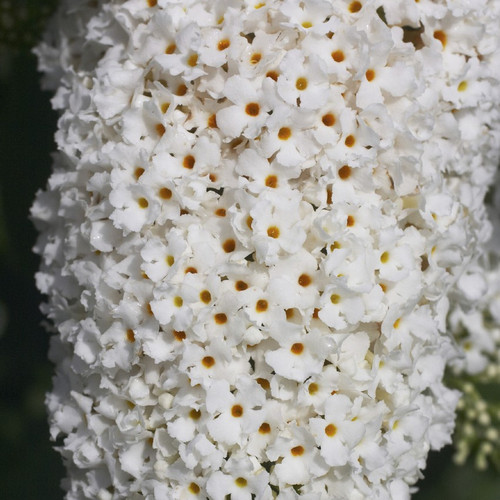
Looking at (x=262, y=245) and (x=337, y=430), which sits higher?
(x=262, y=245)

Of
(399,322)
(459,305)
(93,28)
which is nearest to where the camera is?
(399,322)

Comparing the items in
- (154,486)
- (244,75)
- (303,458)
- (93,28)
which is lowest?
(154,486)

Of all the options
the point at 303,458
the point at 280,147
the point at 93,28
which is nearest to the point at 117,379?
the point at 303,458

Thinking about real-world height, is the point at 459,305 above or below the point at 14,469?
above

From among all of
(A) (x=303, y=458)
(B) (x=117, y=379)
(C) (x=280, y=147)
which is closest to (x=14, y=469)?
(B) (x=117, y=379)

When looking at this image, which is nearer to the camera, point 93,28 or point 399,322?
point 399,322

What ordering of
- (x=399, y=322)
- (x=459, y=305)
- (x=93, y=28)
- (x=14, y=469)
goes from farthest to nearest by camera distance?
(x=14, y=469)
(x=459, y=305)
(x=93, y=28)
(x=399, y=322)

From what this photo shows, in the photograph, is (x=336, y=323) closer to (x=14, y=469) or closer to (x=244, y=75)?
(x=244, y=75)
